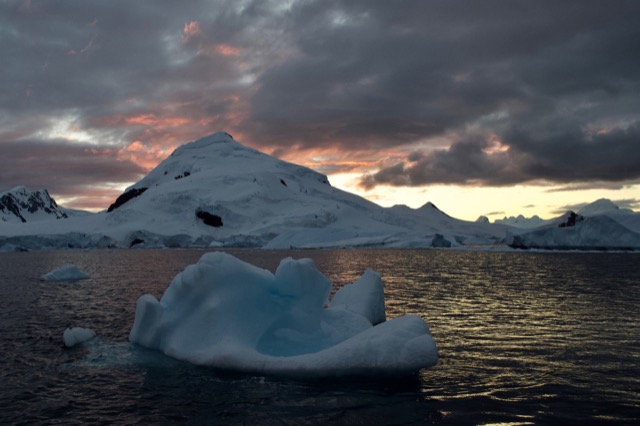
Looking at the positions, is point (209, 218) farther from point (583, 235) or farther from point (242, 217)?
point (583, 235)

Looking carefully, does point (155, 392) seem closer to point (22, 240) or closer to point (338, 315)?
point (338, 315)

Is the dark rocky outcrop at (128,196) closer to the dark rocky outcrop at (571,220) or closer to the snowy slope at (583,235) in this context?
the snowy slope at (583,235)

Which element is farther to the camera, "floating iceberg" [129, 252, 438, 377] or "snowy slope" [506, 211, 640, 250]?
"snowy slope" [506, 211, 640, 250]

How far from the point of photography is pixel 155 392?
9.59m

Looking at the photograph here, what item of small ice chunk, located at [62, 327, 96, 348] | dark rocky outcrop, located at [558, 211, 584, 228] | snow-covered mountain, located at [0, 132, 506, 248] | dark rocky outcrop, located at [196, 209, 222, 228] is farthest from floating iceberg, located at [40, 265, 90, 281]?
dark rocky outcrop, located at [196, 209, 222, 228]

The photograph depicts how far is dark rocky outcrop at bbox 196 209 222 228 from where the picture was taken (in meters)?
105

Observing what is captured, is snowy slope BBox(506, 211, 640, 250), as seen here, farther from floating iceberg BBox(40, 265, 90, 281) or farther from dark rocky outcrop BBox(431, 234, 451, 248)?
floating iceberg BBox(40, 265, 90, 281)

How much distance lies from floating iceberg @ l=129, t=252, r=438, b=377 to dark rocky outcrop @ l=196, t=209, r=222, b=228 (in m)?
93.2

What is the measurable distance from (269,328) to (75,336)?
5.64 meters

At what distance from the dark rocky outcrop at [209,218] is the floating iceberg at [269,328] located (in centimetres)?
9324

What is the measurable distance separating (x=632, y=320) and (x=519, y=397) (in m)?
10.1

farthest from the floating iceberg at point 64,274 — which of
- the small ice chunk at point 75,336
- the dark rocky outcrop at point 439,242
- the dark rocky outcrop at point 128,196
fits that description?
the dark rocky outcrop at point 128,196

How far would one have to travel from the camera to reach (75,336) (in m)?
13.5

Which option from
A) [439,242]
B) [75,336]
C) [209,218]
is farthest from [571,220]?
[75,336]
